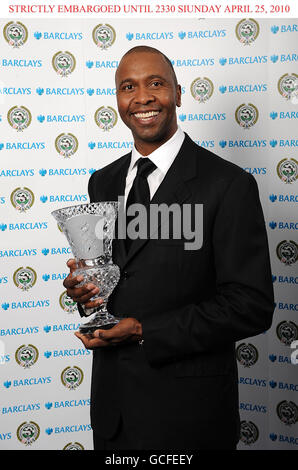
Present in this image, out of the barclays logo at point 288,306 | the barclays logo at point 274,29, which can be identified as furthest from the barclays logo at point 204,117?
the barclays logo at point 288,306

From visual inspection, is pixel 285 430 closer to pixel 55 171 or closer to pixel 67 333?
pixel 67 333

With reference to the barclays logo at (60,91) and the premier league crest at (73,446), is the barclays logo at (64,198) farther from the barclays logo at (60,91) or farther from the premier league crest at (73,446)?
the premier league crest at (73,446)

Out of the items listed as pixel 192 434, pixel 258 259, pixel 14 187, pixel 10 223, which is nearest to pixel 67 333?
pixel 10 223

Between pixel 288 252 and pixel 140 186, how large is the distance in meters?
1.35

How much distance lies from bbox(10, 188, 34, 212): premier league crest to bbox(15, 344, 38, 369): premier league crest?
77 centimetres

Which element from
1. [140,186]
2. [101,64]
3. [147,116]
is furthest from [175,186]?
[101,64]

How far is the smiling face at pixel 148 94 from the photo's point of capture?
1.53 metres

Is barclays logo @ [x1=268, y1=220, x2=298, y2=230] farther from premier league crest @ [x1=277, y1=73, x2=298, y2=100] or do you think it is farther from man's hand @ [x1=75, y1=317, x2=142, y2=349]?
man's hand @ [x1=75, y1=317, x2=142, y2=349]

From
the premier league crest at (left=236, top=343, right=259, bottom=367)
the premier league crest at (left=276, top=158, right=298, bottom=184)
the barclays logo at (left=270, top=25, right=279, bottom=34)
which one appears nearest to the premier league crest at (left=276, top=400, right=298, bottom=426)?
the premier league crest at (left=236, top=343, right=259, bottom=367)

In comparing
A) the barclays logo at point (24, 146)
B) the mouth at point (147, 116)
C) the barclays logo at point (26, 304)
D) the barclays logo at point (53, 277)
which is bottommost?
the barclays logo at point (26, 304)

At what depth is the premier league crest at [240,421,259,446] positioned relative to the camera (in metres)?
2.76

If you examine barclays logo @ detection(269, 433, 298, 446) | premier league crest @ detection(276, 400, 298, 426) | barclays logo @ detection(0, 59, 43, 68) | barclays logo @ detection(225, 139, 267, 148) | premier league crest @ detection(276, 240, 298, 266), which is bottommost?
barclays logo @ detection(269, 433, 298, 446)

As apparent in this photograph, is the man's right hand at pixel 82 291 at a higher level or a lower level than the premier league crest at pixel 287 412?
higher

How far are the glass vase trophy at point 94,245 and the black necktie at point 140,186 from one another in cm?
7
